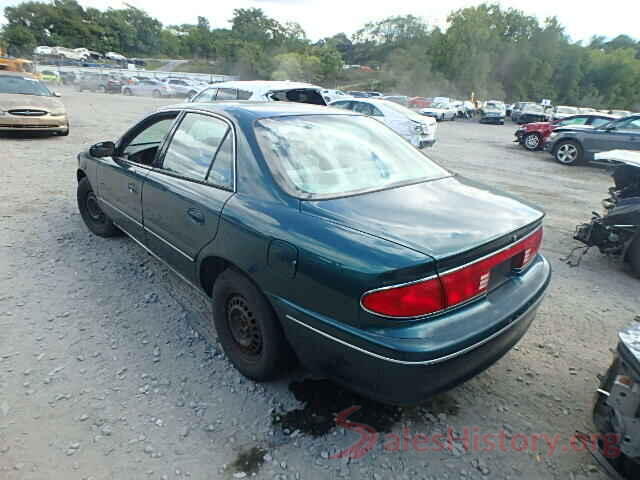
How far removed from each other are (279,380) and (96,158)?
2.86 metres

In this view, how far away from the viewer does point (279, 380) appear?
2.56m

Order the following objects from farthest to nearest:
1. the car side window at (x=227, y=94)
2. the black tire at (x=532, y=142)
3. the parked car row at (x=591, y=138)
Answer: the black tire at (x=532, y=142)
the parked car row at (x=591, y=138)
the car side window at (x=227, y=94)

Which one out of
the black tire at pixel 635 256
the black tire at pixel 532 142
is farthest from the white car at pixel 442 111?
the black tire at pixel 635 256

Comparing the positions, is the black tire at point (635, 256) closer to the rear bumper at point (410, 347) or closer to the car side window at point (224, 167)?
the rear bumper at point (410, 347)

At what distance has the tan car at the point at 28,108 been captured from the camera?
9422 millimetres

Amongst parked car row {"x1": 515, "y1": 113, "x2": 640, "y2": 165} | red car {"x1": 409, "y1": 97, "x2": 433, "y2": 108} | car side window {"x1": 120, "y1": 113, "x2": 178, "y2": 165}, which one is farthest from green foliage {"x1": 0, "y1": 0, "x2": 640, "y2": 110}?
car side window {"x1": 120, "y1": 113, "x2": 178, "y2": 165}

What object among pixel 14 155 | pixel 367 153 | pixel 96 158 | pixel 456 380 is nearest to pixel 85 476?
pixel 456 380

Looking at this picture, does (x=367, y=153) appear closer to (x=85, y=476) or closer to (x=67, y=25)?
(x=85, y=476)

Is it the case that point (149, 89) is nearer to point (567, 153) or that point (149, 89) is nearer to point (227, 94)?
point (227, 94)

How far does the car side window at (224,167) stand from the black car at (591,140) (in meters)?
11.6

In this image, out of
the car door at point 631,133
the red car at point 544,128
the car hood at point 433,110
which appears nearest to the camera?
the car door at point 631,133

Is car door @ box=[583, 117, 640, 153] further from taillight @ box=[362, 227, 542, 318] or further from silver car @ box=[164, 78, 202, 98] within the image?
silver car @ box=[164, 78, 202, 98]

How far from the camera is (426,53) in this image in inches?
2276

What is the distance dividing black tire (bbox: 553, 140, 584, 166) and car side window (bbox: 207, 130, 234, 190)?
12.1m
